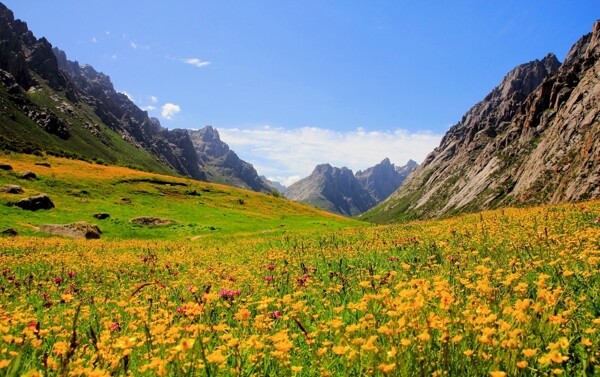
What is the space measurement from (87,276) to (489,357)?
13838 mm

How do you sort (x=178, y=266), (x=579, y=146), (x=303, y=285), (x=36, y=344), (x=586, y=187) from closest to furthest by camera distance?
(x=36, y=344)
(x=303, y=285)
(x=178, y=266)
(x=586, y=187)
(x=579, y=146)

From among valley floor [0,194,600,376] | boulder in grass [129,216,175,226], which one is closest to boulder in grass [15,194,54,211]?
boulder in grass [129,216,175,226]

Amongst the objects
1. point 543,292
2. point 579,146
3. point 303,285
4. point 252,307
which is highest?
point 579,146

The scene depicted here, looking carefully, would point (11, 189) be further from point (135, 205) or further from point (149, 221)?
point (149, 221)

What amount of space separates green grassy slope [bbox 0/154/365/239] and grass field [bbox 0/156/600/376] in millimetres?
16832

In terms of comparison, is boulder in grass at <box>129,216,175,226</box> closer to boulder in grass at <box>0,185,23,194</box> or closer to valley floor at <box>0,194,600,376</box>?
boulder in grass at <box>0,185,23,194</box>

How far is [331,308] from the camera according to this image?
7.25m

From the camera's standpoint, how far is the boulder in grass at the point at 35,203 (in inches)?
1679

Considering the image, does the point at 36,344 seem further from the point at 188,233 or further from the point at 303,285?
the point at 188,233

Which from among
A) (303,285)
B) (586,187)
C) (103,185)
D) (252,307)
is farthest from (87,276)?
(586,187)

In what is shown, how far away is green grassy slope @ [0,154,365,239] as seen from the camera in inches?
1650

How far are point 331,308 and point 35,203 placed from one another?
153 feet

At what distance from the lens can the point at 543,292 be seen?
397 cm

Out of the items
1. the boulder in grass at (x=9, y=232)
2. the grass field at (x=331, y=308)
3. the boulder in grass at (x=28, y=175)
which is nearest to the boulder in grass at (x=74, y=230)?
the boulder in grass at (x=9, y=232)
